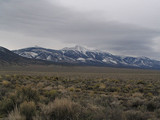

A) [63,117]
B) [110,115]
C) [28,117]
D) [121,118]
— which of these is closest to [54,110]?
[63,117]

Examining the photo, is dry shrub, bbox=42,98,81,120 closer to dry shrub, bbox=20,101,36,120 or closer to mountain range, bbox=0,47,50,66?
dry shrub, bbox=20,101,36,120

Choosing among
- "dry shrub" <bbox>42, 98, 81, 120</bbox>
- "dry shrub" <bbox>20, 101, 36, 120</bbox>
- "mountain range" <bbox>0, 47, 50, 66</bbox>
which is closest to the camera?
"dry shrub" <bbox>42, 98, 81, 120</bbox>

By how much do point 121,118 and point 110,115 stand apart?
14.6 inches

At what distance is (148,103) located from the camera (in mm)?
7434

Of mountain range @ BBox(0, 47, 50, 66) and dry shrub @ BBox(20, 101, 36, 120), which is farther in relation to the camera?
mountain range @ BBox(0, 47, 50, 66)

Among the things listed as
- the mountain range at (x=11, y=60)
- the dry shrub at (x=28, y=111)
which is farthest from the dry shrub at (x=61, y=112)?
the mountain range at (x=11, y=60)

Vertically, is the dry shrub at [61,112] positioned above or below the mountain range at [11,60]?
below

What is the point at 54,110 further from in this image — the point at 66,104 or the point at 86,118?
the point at 86,118

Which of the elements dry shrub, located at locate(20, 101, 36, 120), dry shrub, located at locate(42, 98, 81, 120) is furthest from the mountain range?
dry shrub, located at locate(42, 98, 81, 120)

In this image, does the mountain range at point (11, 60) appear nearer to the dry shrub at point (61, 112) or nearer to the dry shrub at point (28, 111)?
the dry shrub at point (28, 111)

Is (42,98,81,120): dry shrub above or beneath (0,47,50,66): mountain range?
beneath

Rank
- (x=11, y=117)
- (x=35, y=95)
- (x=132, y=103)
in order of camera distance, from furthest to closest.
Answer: (x=132, y=103) < (x=35, y=95) < (x=11, y=117)

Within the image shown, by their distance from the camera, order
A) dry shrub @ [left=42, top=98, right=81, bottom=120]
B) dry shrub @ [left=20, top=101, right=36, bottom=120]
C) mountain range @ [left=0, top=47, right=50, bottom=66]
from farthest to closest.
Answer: mountain range @ [left=0, top=47, right=50, bottom=66]
dry shrub @ [left=20, top=101, right=36, bottom=120]
dry shrub @ [left=42, top=98, right=81, bottom=120]

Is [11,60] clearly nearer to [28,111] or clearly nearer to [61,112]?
[28,111]
